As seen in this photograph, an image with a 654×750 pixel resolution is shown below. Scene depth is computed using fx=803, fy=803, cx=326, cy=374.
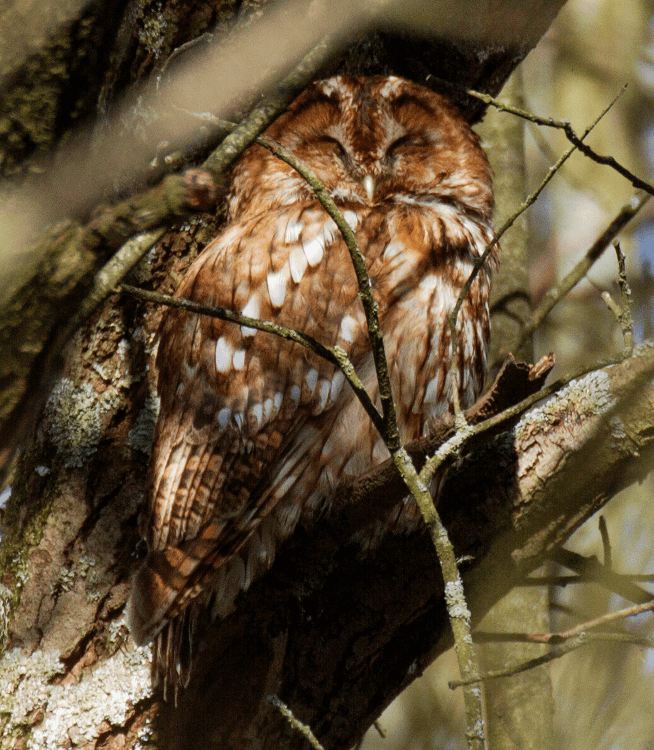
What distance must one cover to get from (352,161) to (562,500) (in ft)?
3.70

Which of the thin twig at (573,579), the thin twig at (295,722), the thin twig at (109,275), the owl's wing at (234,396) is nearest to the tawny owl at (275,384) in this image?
the owl's wing at (234,396)

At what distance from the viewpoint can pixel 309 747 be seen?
1728mm

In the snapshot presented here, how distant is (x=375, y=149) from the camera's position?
7.41 feet

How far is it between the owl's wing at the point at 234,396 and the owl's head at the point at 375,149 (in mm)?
386

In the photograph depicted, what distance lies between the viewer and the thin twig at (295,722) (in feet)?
4.26

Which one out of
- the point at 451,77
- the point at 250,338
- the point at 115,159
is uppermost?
the point at 451,77

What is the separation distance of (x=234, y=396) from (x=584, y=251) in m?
3.66

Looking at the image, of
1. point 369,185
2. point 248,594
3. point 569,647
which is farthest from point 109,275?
point 369,185

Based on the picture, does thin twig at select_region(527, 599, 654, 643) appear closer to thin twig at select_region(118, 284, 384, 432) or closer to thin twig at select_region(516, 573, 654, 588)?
thin twig at select_region(516, 573, 654, 588)

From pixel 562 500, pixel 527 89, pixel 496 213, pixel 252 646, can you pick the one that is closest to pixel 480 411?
pixel 562 500

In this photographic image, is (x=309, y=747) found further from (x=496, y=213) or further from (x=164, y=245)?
(x=496, y=213)

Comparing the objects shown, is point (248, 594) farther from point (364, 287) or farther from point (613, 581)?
point (364, 287)

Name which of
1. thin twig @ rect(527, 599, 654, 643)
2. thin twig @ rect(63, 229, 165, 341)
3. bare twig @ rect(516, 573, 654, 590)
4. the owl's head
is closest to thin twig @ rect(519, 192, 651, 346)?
the owl's head

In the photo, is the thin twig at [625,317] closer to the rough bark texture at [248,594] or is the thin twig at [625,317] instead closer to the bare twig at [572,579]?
the rough bark texture at [248,594]
